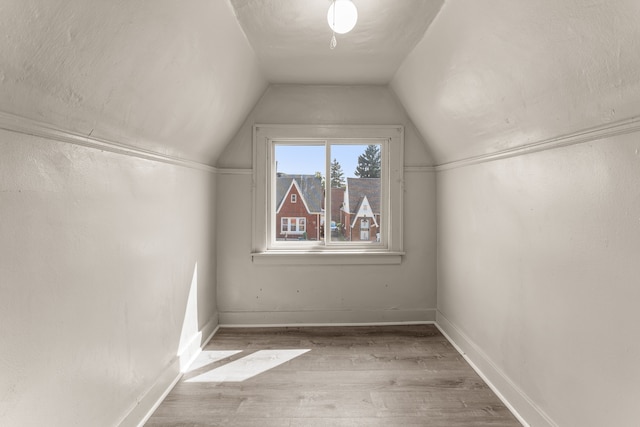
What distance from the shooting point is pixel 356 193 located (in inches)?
138

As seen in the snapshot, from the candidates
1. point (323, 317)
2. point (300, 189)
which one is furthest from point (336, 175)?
point (323, 317)

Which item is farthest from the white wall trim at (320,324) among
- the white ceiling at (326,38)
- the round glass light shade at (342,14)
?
the round glass light shade at (342,14)

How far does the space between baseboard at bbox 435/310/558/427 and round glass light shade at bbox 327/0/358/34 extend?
2.25 metres

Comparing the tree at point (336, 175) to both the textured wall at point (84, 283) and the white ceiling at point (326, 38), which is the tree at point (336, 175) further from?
the textured wall at point (84, 283)

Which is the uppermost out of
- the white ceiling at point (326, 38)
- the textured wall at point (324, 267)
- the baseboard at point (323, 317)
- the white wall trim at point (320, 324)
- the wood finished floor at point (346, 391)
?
the white ceiling at point (326, 38)

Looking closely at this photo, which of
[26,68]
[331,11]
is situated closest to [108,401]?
[26,68]

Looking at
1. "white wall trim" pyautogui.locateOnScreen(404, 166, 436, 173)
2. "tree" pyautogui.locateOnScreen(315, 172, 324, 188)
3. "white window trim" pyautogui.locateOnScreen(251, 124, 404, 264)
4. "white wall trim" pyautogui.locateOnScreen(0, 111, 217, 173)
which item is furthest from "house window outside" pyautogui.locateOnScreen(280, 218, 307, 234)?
Answer: "white wall trim" pyautogui.locateOnScreen(0, 111, 217, 173)

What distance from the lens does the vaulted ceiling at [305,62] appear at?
1.15m

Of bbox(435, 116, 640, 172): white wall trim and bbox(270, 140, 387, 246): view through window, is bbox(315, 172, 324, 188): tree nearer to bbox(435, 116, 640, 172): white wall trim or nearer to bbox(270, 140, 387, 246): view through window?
bbox(270, 140, 387, 246): view through window

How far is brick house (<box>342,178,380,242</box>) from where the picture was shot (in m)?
3.51

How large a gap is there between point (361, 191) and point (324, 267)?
83 centimetres

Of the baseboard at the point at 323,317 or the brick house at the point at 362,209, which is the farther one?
the brick house at the point at 362,209

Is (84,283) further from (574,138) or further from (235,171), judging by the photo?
(574,138)

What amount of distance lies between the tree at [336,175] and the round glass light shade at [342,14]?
1669 mm
